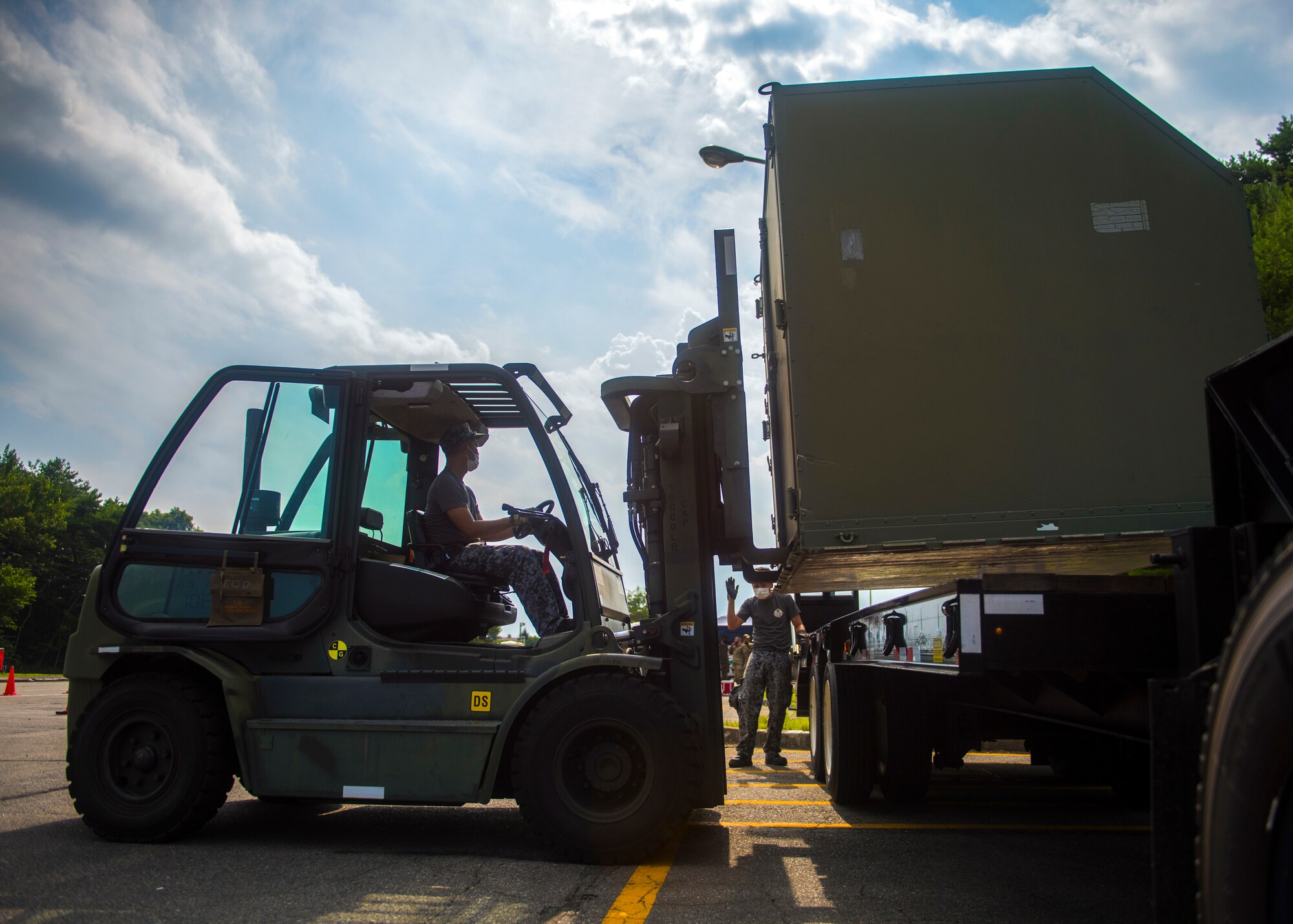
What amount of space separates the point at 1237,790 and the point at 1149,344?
3289mm

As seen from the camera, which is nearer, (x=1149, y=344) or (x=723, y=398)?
(x=1149, y=344)

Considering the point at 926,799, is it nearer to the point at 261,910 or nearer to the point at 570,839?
the point at 570,839

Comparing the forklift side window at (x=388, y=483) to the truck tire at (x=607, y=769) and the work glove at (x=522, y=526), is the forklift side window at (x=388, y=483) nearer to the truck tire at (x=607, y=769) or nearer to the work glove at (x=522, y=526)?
the work glove at (x=522, y=526)

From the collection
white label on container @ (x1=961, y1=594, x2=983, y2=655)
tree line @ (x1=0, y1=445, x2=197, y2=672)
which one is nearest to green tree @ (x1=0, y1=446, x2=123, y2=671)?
tree line @ (x1=0, y1=445, x2=197, y2=672)

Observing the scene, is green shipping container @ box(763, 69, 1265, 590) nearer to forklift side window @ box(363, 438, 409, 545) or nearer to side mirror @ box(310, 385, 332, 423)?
forklift side window @ box(363, 438, 409, 545)

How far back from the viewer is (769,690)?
8883 millimetres

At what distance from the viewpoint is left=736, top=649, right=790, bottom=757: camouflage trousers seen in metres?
8.78

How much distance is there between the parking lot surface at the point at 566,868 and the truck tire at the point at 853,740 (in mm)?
184

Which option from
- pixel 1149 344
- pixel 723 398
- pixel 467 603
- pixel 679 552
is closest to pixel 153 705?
pixel 467 603

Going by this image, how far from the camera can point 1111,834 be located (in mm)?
5543

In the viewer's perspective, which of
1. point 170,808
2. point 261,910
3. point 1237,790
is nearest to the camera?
point 1237,790

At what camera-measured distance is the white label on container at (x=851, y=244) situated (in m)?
4.71

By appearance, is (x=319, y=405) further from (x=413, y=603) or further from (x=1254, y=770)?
(x=1254, y=770)

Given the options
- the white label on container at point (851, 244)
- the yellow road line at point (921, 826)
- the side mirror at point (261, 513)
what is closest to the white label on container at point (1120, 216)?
the white label on container at point (851, 244)
